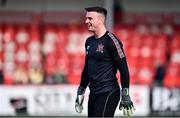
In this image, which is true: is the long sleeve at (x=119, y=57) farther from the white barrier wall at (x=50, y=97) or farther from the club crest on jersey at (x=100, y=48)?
the white barrier wall at (x=50, y=97)

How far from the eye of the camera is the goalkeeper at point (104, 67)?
6.37m

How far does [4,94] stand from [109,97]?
9.43m

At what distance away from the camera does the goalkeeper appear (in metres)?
6.37

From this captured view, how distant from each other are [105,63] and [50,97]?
9.17 metres

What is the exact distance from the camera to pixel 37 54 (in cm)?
1894

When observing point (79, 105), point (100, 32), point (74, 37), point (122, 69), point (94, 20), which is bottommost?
point (74, 37)

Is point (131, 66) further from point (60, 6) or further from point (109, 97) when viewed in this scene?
point (109, 97)

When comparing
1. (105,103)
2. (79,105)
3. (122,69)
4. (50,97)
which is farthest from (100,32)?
(50,97)

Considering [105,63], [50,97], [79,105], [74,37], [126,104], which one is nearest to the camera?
[126,104]

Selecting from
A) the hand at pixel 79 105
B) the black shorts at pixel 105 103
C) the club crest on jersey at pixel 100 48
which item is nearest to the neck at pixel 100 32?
the club crest on jersey at pixel 100 48

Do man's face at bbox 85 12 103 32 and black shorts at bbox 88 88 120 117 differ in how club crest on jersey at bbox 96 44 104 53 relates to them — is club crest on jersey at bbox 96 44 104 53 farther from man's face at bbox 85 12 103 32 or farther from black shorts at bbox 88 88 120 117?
black shorts at bbox 88 88 120 117

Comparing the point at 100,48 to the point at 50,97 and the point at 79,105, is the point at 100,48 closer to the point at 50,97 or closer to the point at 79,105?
the point at 79,105

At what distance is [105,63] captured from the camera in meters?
6.44


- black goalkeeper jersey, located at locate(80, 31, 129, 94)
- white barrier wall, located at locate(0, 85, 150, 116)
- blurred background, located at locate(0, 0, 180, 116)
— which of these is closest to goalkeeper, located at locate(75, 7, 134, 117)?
black goalkeeper jersey, located at locate(80, 31, 129, 94)
